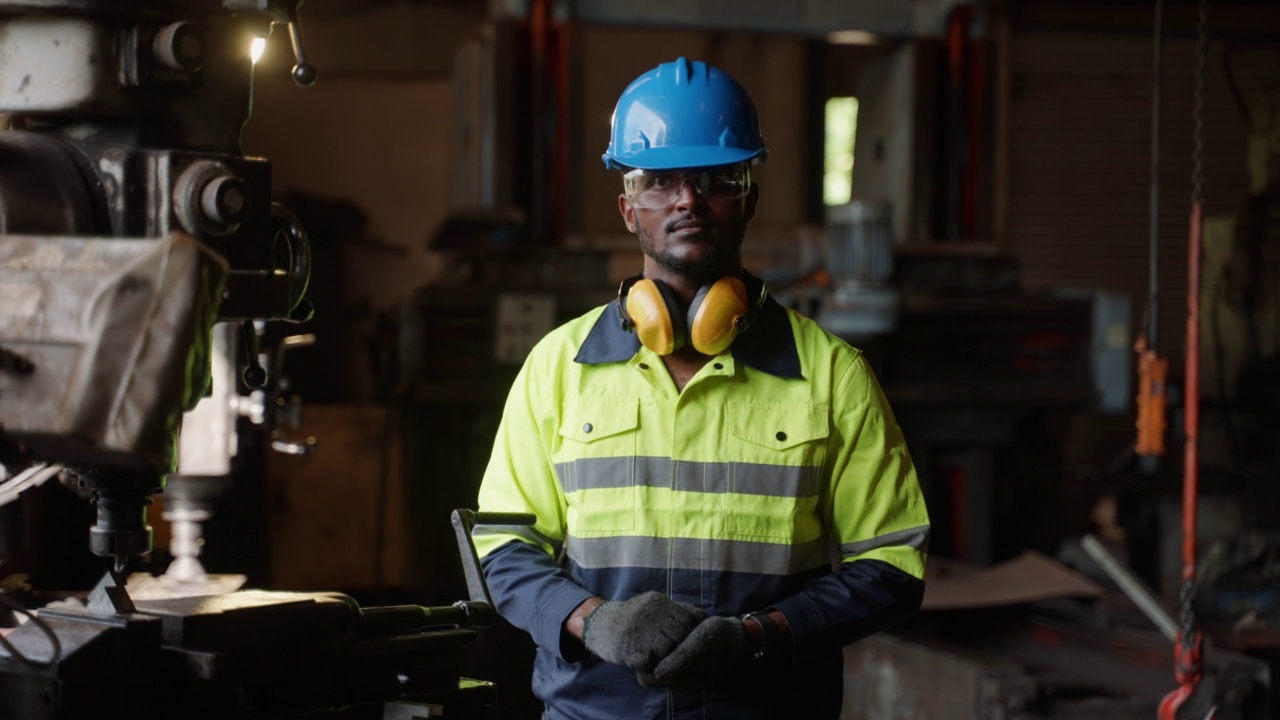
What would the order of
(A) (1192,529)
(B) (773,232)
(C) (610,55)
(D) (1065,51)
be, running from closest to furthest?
1. (A) (1192,529)
2. (C) (610,55)
3. (B) (773,232)
4. (D) (1065,51)

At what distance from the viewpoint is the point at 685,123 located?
1.98 m

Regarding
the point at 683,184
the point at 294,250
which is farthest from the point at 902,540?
the point at 294,250

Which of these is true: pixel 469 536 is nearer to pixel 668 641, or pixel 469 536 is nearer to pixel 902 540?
pixel 668 641

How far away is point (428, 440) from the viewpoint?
16.3 ft

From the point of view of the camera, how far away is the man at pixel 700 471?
184 centimetres

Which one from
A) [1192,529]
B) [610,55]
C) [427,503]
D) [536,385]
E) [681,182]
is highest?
[610,55]

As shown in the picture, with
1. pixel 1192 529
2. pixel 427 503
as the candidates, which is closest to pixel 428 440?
pixel 427 503

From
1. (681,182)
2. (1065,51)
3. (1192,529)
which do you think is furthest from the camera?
(1065,51)

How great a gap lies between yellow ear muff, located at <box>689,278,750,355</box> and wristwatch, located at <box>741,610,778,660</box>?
39 cm

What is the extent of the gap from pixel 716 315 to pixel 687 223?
14 centimetres

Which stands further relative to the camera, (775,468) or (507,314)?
(507,314)

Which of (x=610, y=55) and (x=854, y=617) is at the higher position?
(x=610, y=55)

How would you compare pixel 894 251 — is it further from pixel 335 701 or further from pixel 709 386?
pixel 335 701

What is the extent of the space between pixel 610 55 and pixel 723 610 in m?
5.85
